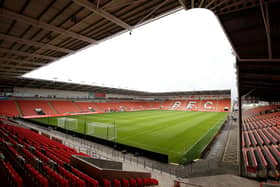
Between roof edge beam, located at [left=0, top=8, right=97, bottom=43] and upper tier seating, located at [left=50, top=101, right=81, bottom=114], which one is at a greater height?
roof edge beam, located at [left=0, top=8, right=97, bottom=43]

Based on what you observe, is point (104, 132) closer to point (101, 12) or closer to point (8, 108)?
point (101, 12)

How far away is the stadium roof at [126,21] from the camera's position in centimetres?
430

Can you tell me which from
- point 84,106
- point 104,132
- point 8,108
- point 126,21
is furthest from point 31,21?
point 84,106

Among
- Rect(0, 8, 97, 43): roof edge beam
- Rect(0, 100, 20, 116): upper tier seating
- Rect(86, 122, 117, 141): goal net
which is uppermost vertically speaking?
Rect(0, 8, 97, 43): roof edge beam

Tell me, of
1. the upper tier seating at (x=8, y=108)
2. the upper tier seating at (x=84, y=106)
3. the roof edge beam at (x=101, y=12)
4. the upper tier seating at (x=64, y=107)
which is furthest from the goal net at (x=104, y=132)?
the upper tier seating at (x=64, y=107)

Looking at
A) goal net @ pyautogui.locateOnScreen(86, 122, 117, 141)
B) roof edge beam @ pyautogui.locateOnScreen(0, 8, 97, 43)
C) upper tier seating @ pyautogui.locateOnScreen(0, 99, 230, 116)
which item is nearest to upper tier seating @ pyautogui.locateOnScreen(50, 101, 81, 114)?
upper tier seating @ pyautogui.locateOnScreen(0, 99, 230, 116)

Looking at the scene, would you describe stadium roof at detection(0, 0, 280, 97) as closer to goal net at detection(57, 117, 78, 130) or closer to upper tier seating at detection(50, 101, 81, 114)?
goal net at detection(57, 117, 78, 130)

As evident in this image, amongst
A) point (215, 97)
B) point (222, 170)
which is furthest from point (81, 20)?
point (215, 97)

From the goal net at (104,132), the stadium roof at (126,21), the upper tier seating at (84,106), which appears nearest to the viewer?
the stadium roof at (126,21)

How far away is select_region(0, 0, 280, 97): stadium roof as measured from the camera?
430cm

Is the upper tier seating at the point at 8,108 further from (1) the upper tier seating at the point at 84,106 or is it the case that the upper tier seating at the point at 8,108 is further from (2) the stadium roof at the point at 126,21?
(2) the stadium roof at the point at 126,21

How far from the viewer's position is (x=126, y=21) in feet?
24.5

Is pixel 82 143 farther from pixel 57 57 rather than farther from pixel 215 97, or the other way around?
pixel 215 97

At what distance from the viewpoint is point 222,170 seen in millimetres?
8555
